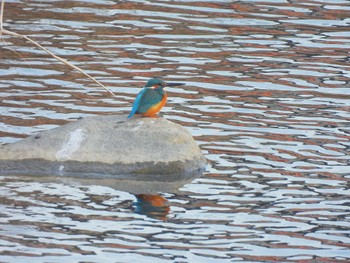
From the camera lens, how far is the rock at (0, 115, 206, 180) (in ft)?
31.1

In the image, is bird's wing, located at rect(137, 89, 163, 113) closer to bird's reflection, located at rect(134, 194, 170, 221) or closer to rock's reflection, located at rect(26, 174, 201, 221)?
rock's reflection, located at rect(26, 174, 201, 221)

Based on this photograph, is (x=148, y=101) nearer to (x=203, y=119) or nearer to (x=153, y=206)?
(x=153, y=206)

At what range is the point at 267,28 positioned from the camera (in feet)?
49.5

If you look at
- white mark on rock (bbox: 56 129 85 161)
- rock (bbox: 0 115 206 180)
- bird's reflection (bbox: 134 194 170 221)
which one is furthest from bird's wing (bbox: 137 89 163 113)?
bird's reflection (bbox: 134 194 170 221)

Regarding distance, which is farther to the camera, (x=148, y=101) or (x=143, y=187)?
(x=148, y=101)

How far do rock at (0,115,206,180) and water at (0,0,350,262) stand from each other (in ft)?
0.72

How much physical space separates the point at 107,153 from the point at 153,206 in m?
0.99

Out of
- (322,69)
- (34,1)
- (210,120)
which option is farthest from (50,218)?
(34,1)

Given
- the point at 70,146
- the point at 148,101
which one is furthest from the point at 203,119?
the point at 70,146

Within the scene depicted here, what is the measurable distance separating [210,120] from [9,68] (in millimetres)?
2875

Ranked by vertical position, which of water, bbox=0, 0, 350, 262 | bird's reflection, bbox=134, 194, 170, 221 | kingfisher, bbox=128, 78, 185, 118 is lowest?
bird's reflection, bbox=134, 194, 170, 221

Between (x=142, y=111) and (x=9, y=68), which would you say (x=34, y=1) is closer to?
(x=9, y=68)

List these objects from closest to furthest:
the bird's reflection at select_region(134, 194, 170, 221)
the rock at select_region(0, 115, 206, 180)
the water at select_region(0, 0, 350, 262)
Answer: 1. the water at select_region(0, 0, 350, 262)
2. the bird's reflection at select_region(134, 194, 170, 221)
3. the rock at select_region(0, 115, 206, 180)

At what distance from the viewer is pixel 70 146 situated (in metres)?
9.56
